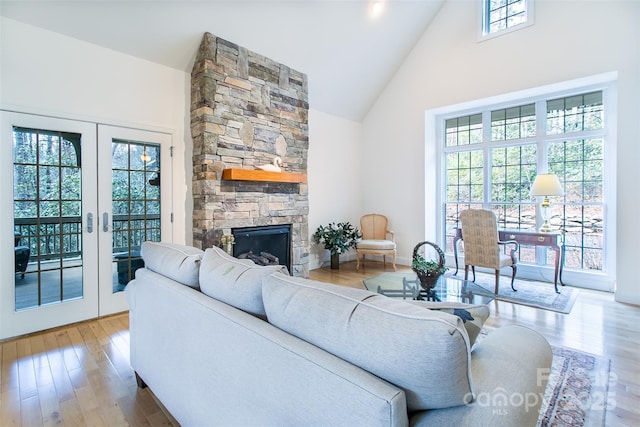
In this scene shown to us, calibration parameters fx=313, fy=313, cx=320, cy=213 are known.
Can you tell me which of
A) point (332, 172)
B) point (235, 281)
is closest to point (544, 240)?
point (332, 172)

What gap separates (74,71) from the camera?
296 cm

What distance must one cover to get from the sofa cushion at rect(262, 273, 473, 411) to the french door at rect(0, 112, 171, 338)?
3042 mm

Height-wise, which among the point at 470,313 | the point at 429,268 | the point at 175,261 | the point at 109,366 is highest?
the point at 175,261

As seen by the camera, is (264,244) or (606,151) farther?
(264,244)

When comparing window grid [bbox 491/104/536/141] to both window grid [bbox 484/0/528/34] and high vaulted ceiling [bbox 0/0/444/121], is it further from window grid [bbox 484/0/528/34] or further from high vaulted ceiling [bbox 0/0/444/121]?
high vaulted ceiling [bbox 0/0/444/121]

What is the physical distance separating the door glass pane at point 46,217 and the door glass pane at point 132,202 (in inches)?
12.3

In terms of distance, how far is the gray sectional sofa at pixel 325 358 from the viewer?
0.73 m

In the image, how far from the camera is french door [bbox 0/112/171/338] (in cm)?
269

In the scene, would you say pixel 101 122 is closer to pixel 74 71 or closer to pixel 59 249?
pixel 74 71

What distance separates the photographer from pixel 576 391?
1.88 meters

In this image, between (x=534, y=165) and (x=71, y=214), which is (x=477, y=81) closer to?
(x=534, y=165)

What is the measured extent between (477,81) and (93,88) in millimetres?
4848

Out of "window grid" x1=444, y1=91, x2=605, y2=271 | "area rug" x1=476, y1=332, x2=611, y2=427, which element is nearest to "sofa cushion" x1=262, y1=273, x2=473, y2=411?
"area rug" x1=476, y1=332, x2=611, y2=427

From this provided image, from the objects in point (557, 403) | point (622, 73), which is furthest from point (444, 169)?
point (557, 403)
